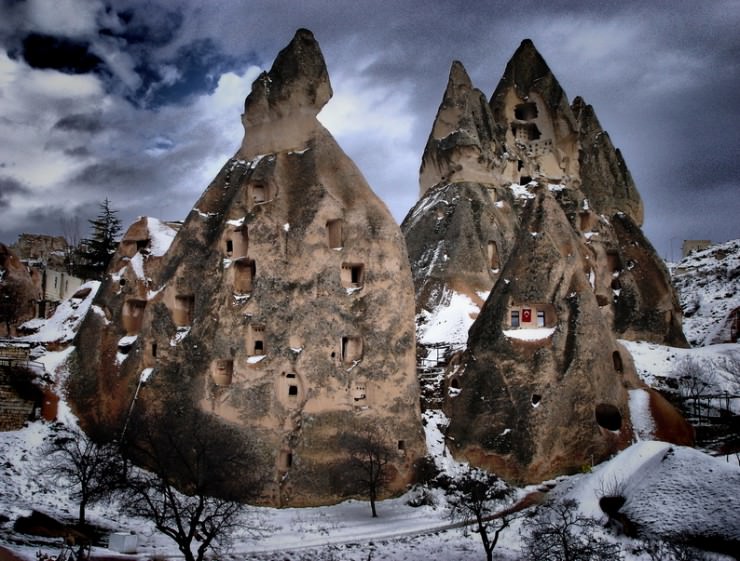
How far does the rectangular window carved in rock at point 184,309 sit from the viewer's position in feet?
126

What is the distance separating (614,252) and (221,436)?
38775 mm

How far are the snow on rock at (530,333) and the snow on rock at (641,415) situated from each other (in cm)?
604

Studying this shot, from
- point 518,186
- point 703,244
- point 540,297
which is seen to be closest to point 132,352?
point 540,297

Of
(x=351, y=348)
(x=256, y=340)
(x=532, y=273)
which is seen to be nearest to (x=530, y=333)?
(x=532, y=273)

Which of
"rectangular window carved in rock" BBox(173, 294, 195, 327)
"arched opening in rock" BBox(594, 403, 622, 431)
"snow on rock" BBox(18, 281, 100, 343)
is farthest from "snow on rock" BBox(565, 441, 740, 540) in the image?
"snow on rock" BBox(18, 281, 100, 343)

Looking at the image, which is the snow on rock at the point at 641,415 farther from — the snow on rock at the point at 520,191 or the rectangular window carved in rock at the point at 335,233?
the snow on rock at the point at 520,191

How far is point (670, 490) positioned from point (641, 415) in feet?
35.9

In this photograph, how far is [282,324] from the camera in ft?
120

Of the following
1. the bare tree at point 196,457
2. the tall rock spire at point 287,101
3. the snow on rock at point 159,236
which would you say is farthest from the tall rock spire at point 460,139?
the bare tree at point 196,457

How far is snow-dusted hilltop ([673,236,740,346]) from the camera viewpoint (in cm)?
5722

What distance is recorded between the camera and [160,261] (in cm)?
4094

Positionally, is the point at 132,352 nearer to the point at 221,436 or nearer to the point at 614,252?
the point at 221,436

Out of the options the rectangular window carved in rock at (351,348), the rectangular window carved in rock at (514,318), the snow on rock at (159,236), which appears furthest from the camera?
the snow on rock at (159,236)

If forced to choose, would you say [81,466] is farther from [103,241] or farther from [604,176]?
[604,176]
